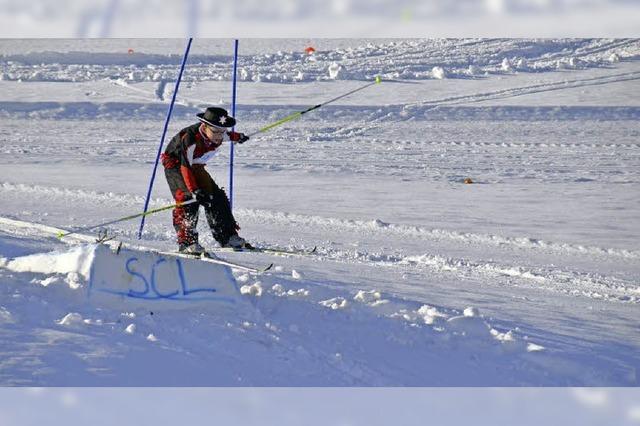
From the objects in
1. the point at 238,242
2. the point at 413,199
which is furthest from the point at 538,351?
the point at 413,199

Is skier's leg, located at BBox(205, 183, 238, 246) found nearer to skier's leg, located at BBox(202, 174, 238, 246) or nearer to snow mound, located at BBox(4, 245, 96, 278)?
skier's leg, located at BBox(202, 174, 238, 246)

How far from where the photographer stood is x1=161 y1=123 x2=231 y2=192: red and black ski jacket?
5.54m

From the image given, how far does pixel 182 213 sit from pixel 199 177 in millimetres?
240

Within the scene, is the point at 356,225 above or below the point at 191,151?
below

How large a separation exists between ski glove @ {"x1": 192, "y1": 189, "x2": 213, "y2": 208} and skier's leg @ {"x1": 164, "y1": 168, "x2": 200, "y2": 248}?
0.05 m

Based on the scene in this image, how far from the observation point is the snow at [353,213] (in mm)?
4684

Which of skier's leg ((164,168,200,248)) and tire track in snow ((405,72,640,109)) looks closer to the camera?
skier's leg ((164,168,200,248))

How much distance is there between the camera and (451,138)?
44.0 ft

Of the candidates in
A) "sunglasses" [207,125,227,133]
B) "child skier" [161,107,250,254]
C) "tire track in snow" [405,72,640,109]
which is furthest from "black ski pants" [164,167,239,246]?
"tire track in snow" [405,72,640,109]

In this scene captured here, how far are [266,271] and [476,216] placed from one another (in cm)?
380

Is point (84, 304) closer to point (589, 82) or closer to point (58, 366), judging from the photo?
point (58, 366)

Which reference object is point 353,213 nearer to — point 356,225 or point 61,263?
point 356,225

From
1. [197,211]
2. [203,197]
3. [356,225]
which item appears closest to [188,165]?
[203,197]

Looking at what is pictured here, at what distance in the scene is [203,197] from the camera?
5.59 meters
